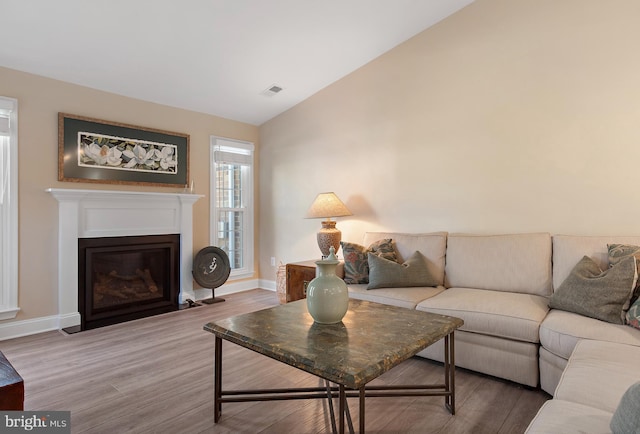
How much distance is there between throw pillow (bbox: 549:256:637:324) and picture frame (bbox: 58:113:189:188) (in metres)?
3.90

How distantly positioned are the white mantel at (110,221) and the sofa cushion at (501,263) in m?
2.92

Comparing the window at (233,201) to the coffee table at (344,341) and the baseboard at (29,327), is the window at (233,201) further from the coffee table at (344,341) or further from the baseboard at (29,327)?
the coffee table at (344,341)

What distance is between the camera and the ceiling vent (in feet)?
13.7

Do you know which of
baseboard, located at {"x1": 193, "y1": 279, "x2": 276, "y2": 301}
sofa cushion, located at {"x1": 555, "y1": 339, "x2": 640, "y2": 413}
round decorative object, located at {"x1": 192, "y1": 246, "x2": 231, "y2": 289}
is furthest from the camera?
baseboard, located at {"x1": 193, "y1": 279, "x2": 276, "y2": 301}

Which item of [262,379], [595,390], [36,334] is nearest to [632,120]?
[595,390]

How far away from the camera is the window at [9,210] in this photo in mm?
3109

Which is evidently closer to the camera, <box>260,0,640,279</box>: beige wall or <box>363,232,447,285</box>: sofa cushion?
<box>260,0,640,279</box>: beige wall

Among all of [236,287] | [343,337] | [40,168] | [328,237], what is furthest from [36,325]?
[343,337]

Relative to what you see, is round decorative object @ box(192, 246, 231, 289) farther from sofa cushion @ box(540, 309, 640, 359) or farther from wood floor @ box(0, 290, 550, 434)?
sofa cushion @ box(540, 309, 640, 359)

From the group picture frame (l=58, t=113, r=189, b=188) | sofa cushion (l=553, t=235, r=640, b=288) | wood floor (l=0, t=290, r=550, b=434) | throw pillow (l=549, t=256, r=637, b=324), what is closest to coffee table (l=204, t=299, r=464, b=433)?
wood floor (l=0, t=290, r=550, b=434)

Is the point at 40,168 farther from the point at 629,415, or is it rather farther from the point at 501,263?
the point at 629,415

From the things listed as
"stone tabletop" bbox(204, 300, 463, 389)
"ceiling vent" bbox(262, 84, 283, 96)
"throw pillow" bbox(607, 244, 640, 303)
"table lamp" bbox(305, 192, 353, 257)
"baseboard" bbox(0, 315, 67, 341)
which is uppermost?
"ceiling vent" bbox(262, 84, 283, 96)

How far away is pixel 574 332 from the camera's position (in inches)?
78.7

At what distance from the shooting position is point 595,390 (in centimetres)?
134
